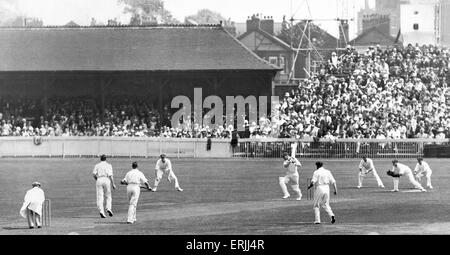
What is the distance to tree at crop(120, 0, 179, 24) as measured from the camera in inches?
2844

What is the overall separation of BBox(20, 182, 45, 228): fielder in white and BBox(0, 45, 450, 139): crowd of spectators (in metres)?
27.6

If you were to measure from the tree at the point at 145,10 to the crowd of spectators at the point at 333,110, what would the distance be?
49.0ft

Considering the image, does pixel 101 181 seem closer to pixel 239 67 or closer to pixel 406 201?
pixel 406 201

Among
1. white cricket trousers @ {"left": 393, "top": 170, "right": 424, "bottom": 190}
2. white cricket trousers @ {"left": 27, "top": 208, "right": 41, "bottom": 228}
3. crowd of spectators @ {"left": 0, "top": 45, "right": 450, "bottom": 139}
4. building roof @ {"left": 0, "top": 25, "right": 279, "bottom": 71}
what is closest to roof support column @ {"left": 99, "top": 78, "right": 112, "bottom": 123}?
crowd of spectators @ {"left": 0, "top": 45, "right": 450, "bottom": 139}

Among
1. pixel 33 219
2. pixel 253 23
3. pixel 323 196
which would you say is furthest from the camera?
pixel 253 23

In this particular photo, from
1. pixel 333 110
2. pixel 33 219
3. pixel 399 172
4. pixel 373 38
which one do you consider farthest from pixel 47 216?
pixel 373 38

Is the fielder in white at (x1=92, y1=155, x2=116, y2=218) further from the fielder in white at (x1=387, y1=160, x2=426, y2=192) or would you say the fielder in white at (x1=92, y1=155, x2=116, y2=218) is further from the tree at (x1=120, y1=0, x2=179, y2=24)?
the tree at (x1=120, y1=0, x2=179, y2=24)

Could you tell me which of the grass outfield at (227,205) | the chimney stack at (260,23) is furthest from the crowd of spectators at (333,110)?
the chimney stack at (260,23)

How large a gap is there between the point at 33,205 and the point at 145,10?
51057mm

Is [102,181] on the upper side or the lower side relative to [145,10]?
lower

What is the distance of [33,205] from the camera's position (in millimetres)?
24516

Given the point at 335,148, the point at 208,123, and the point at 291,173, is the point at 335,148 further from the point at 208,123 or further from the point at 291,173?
the point at 291,173
